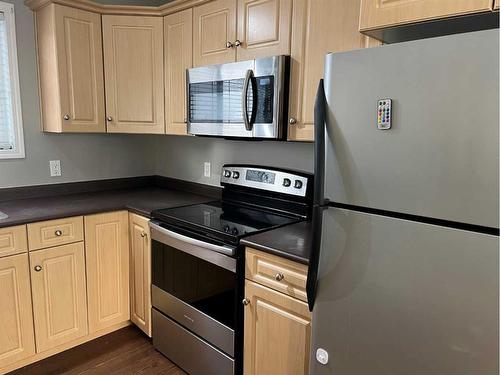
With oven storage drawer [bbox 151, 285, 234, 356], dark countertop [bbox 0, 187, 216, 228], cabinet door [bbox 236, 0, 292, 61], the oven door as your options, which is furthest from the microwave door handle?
oven storage drawer [bbox 151, 285, 234, 356]

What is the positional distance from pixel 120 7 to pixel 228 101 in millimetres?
1121

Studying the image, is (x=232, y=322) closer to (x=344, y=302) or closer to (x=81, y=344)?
(x=344, y=302)

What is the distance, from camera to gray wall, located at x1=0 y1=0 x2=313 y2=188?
238cm

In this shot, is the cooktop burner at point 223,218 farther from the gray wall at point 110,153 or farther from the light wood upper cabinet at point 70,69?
the light wood upper cabinet at point 70,69

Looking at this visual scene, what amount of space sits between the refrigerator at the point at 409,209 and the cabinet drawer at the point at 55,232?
5.20 feet

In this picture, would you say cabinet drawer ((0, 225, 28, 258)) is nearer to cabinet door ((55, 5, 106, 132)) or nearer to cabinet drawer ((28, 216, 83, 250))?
cabinet drawer ((28, 216, 83, 250))

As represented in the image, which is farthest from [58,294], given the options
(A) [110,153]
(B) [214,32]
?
(B) [214,32]

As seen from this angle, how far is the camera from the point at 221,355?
5.98 ft

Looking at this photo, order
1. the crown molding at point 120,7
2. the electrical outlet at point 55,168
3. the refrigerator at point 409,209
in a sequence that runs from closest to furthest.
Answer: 1. the refrigerator at point 409,209
2. the crown molding at point 120,7
3. the electrical outlet at point 55,168

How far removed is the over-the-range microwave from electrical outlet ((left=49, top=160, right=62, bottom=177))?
3.61 ft

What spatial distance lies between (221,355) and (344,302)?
0.94 metres

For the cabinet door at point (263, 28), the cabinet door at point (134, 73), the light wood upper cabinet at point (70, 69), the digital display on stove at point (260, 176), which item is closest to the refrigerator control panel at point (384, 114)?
the cabinet door at point (263, 28)

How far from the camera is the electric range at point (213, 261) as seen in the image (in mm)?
1750

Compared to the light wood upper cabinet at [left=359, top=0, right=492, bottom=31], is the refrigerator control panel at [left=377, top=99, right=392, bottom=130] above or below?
below
